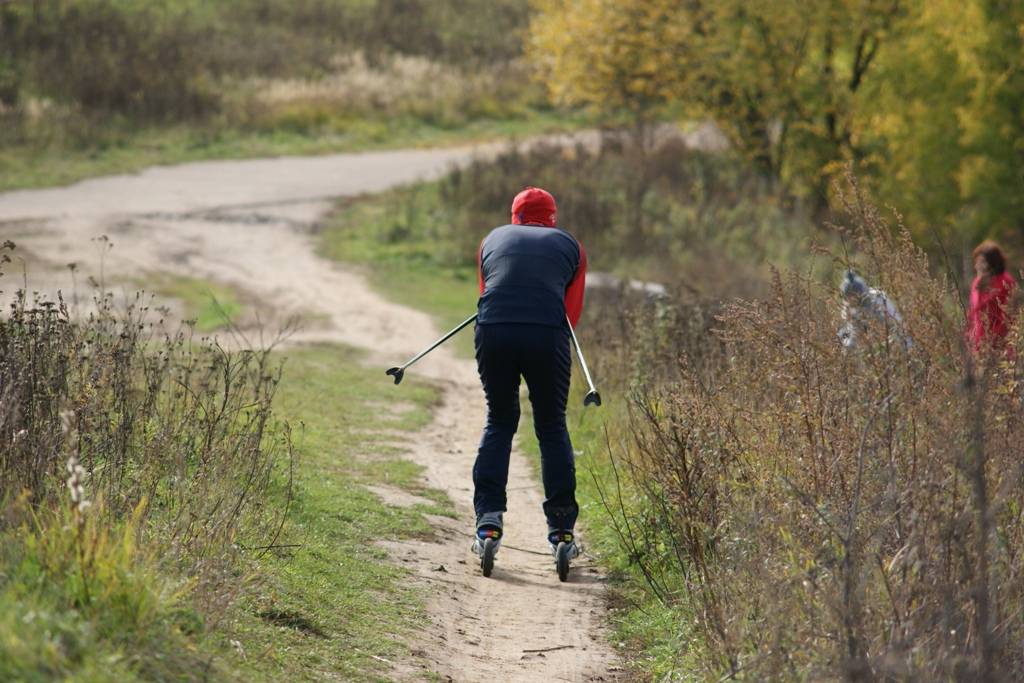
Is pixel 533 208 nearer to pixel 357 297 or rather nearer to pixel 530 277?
pixel 530 277

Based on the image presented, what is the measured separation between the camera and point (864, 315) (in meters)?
6.07

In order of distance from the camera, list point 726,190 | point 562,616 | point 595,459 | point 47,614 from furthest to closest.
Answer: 1. point 726,190
2. point 595,459
3. point 562,616
4. point 47,614

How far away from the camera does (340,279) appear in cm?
1870

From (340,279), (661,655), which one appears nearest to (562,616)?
(661,655)

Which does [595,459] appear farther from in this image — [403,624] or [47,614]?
[47,614]

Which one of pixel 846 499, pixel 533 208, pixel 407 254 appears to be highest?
pixel 533 208

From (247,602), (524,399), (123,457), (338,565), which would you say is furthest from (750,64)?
(247,602)

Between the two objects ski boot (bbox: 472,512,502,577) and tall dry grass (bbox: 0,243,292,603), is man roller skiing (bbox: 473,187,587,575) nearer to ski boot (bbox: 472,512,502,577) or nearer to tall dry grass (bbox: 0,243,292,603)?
ski boot (bbox: 472,512,502,577)

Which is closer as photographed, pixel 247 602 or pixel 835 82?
pixel 247 602

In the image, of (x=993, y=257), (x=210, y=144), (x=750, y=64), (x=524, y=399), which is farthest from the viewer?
(x=210, y=144)

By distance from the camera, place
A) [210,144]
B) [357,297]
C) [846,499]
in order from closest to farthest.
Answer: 1. [846,499]
2. [357,297]
3. [210,144]

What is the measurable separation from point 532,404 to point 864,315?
1.88m

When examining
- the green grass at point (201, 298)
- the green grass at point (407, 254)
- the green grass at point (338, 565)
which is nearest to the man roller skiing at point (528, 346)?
the green grass at point (338, 565)

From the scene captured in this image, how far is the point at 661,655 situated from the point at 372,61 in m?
36.3
